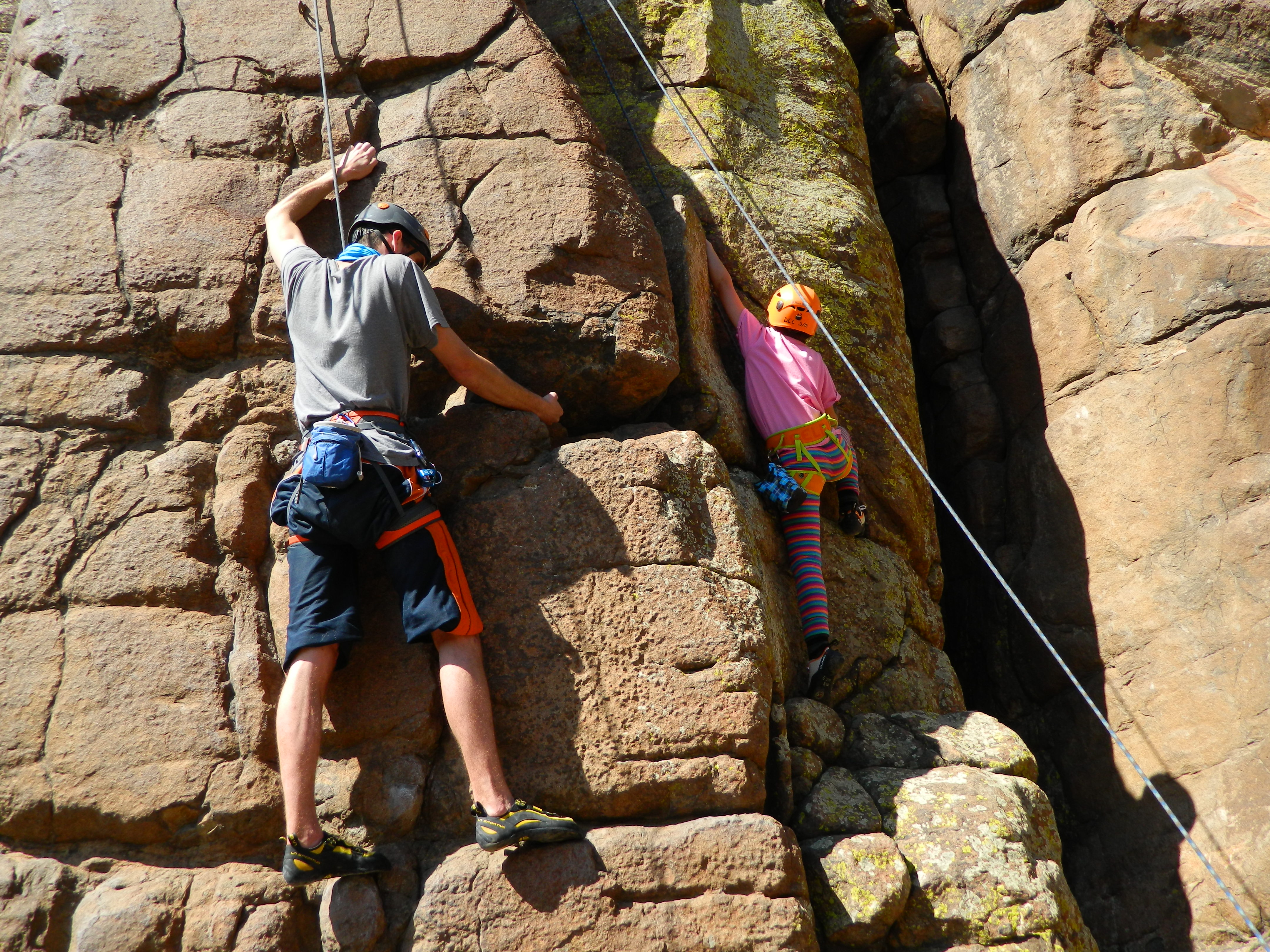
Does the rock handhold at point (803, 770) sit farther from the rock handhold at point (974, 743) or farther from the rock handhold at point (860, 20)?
the rock handhold at point (860, 20)

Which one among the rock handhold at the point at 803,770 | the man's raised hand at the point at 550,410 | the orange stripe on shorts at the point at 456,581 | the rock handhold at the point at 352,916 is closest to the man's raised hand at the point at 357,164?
the man's raised hand at the point at 550,410

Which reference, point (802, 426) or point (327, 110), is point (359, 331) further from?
point (802, 426)

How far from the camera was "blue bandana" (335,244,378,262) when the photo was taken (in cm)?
382

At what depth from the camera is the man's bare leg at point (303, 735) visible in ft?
10.5

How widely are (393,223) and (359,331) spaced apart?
617 millimetres

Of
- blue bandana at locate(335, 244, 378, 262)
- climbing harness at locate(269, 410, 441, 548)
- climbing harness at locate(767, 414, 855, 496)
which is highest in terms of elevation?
blue bandana at locate(335, 244, 378, 262)

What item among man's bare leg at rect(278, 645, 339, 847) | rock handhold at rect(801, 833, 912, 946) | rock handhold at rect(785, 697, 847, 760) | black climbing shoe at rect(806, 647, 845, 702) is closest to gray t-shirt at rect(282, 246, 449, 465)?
man's bare leg at rect(278, 645, 339, 847)

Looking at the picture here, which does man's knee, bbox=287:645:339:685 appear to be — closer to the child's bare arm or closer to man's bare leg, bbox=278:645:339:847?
man's bare leg, bbox=278:645:339:847

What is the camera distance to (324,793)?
11.9 feet

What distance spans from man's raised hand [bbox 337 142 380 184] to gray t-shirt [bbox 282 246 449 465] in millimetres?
801

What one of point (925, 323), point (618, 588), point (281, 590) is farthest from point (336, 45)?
point (925, 323)

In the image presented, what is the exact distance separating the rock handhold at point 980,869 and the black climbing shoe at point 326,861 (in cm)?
200

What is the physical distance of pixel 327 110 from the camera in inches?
172

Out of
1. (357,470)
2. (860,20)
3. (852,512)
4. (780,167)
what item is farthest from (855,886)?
(860,20)
